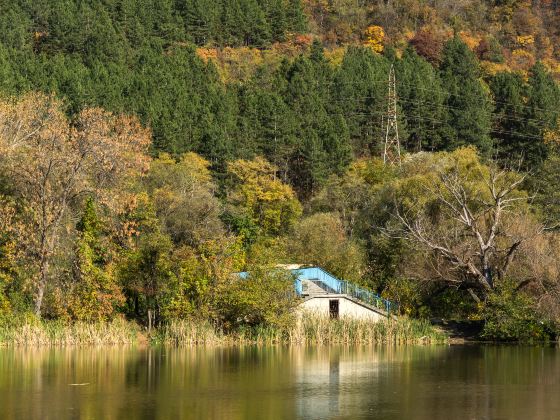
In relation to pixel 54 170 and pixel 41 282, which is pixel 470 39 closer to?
pixel 54 170

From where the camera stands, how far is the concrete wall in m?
61.4

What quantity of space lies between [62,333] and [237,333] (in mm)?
8624

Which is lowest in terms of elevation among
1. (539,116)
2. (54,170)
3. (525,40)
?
(54,170)

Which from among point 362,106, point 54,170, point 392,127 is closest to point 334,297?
point 54,170

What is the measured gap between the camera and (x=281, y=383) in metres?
41.3

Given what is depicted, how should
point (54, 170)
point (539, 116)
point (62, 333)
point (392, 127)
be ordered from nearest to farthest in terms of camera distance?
1. point (62, 333)
2. point (54, 170)
3. point (392, 127)
4. point (539, 116)

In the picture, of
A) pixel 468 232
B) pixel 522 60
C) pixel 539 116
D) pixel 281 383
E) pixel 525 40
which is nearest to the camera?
pixel 281 383

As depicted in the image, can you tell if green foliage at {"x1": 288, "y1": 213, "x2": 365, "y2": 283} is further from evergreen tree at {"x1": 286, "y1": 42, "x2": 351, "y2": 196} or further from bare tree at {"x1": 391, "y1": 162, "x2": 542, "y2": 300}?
evergreen tree at {"x1": 286, "y1": 42, "x2": 351, "y2": 196}

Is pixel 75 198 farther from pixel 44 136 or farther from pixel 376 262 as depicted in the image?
pixel 376 262

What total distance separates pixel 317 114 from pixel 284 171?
8.34 m

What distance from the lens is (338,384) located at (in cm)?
4103

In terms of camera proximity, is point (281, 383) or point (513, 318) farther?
point (513, 318)

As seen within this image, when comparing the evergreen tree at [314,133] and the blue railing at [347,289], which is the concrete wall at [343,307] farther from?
the evergreen tree at [314,133]

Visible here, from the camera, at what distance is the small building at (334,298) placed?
61.3m
